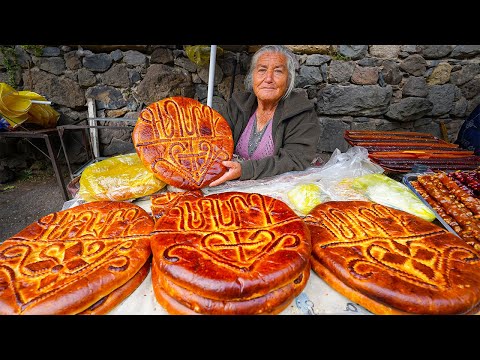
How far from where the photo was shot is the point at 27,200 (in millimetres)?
4434

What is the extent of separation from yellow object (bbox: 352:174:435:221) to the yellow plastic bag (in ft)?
5.26

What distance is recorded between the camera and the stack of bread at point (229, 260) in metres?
1.06

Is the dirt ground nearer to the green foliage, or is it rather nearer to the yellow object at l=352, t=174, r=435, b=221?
the green foliage

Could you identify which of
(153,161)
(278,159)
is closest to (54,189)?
(153,161)

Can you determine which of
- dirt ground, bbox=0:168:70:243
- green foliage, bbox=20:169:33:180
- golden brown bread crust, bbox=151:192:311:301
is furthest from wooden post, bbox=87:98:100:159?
golden brown bread crust, bbox=151:192:311:301

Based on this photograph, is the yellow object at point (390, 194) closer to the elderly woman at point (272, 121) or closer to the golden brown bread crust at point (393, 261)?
the golden brown bread crust at point (393, 261)

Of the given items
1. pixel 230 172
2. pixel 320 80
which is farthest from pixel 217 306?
pixel 320 80

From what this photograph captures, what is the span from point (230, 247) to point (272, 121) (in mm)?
1815

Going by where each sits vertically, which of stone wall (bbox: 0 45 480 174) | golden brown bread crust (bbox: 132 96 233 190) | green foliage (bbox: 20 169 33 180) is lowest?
green foliage (bbox: 20 169 33 180)

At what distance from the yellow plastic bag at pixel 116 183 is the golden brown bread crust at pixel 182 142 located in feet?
0.34

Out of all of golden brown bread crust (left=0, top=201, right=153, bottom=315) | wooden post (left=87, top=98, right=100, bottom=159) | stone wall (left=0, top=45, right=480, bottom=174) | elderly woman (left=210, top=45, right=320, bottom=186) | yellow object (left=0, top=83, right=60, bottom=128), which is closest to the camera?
golden brown bread crust (left=0, top=201, right=153, bottom=315)

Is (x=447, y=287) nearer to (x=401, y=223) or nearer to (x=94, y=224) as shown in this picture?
(x=401, y=223)

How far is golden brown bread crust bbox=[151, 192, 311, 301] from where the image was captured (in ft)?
3.51

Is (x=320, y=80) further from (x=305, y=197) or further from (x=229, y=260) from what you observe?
(x=229, y=260)
